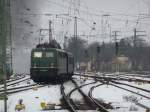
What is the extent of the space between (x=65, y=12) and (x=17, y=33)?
67.0ft

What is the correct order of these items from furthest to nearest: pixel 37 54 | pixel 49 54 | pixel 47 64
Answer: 1. pixel 37 54
2. pixel 49 54
3. pixel 47 64

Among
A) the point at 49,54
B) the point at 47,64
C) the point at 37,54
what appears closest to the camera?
the point at 47,64

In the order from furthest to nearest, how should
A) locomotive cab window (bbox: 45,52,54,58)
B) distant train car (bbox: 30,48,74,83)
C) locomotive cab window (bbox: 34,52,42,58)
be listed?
locomotive cab window (bbox: 34,52,42,58) < locomotive cab window (bbox: 45,52,54,58) < distant train car (bbox: 30,48,74,83)

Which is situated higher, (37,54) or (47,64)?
(37,54)

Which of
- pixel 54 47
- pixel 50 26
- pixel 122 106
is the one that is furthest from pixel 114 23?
pixel 122 106

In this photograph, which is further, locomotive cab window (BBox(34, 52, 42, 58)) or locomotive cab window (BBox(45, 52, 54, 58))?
locomotive cab window (BBox(34, 52, 42, 58))

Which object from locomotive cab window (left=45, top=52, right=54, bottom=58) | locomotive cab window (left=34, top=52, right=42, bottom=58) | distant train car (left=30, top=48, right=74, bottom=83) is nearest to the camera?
distant train car (left=30, top=48, right=74, bottom=83)

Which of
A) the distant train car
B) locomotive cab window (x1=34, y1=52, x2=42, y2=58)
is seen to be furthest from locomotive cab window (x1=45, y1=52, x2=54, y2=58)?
locomotive cab window (x1=34, y1=52, x2=42, y2=58)

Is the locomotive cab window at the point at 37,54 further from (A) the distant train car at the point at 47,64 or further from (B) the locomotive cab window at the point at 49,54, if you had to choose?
(B) the locomotive cab window at the point at 49,54

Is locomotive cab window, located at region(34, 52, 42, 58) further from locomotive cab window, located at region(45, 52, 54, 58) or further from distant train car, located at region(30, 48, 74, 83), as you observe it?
locomotive cab window, located at region(45, 52, 54, 58)

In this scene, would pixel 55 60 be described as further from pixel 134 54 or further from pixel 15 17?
pixel 134 54

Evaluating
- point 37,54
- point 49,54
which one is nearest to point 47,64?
point 49,54

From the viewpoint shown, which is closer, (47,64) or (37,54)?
(47,64)

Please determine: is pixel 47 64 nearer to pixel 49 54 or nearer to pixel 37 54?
pixel 49 54
